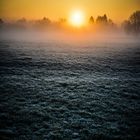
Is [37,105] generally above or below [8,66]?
below

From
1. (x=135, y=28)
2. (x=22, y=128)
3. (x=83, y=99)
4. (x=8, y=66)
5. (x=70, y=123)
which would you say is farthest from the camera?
(x=135, y=28)

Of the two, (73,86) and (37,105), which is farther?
(73,86)

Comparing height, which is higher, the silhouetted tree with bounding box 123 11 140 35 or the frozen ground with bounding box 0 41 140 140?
the silhouetted tree with bounding box 123 11 140 35

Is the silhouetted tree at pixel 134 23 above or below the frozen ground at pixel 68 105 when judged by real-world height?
above

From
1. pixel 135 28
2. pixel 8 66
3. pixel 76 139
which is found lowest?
pixel 76 139

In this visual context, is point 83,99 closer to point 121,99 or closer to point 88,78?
point 121,99

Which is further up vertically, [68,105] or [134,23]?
[134,23]

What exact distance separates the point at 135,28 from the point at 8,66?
3491 inches

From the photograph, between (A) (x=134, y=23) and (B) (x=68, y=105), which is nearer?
(B) (x=68, y=105)

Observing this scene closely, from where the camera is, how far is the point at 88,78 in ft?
67.1

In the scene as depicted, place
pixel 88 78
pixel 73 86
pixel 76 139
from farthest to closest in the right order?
pixel 88 78, pixel 73 86, pixel 76 139

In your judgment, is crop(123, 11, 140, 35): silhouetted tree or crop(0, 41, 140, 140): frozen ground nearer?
crop(0, 41, 140, 140): frozen ground

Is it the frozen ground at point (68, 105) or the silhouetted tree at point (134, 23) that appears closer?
the frozen ground at point (68, 105)

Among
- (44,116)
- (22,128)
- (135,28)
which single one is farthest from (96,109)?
(135,28)
